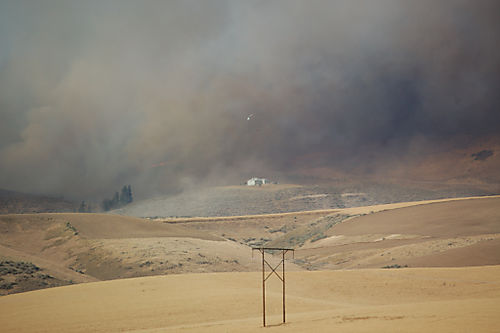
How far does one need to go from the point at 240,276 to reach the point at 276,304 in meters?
10.2

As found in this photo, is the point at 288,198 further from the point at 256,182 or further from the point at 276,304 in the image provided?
the point at 276,304

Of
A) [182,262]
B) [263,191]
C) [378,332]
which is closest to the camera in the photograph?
[378,332]

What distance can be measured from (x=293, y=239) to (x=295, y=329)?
6214 cm

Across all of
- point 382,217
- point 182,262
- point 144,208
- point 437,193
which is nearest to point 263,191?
point 144,208

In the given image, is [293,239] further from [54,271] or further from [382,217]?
[54,271]

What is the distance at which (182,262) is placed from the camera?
4169 centimetres

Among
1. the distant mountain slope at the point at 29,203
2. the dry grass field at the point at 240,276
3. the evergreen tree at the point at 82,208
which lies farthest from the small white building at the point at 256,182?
the dry grass field at the point at 240,276

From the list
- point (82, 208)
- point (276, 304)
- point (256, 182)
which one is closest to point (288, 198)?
point (256, 182)

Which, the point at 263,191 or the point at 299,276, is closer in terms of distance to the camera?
the point at 299,276

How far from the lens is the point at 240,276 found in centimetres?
3316

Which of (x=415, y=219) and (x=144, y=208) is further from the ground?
(x=144, y=208)

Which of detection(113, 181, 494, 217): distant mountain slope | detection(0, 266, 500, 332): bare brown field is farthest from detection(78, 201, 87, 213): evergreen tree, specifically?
detection(0, 266, 500, 332): bare brown field

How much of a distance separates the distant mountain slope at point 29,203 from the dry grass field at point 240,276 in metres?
87.0

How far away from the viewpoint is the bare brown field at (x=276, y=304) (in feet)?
50.3
